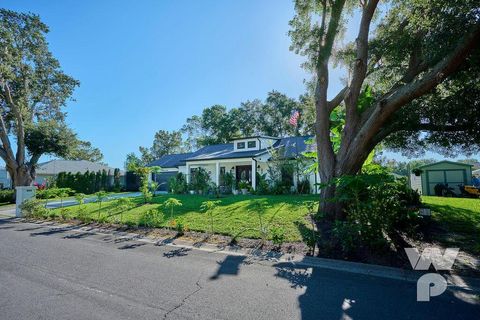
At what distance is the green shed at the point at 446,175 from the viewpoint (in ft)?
66.7

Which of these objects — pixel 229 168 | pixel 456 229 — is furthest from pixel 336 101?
pixel 229 168

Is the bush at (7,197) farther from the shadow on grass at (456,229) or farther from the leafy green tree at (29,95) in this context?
the shadow on grass at (456,229)

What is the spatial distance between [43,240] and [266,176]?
15173mm

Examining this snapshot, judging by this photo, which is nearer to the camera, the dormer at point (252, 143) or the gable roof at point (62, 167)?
the dormer at point (252, 143)

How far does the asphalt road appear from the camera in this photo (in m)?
3.56

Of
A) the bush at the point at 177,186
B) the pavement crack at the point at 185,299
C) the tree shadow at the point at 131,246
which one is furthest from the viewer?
the bush at the point at 177,186

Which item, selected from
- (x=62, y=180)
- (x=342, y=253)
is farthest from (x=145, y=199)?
(x=62, y=180)

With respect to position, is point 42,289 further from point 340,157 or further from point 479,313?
point 340,157

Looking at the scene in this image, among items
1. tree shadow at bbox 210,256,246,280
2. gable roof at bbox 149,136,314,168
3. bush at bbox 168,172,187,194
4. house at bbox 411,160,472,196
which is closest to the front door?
gable roof at bbox 149,136,314,168

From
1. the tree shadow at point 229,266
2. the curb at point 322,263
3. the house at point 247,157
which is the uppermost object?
the house at point 247,157

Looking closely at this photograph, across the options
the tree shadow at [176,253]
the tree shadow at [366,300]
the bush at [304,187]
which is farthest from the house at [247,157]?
the tree shadow at [366,300]

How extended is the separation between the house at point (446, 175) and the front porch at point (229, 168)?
12.7 metres

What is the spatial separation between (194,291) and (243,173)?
62.7ft

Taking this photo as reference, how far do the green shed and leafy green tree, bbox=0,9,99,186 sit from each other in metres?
31.0
